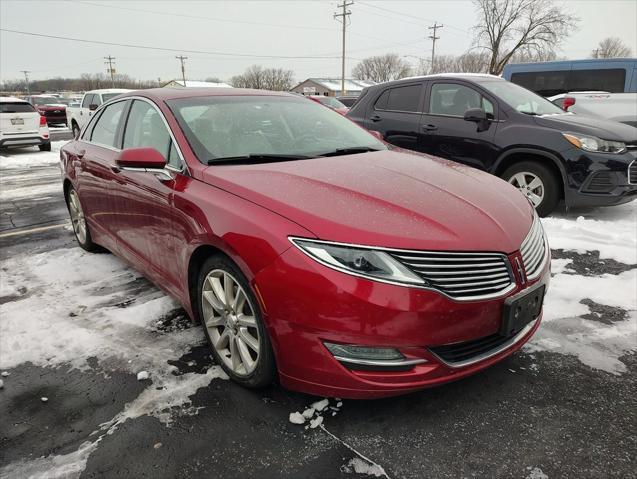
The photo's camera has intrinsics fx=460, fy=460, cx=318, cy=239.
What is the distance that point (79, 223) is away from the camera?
4621mm

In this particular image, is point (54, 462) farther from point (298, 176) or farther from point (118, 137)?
point (118, 137)

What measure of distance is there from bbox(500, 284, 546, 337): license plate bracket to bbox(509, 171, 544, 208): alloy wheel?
3589mm

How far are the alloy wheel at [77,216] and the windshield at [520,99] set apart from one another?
4914 mm

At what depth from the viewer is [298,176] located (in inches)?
94.6

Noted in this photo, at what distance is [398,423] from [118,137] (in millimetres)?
2963

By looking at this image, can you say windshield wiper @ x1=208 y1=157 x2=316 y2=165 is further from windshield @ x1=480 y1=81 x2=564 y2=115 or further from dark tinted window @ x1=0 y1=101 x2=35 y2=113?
dark tinted window @ x1=0 y1=101 x2=35 y2=113

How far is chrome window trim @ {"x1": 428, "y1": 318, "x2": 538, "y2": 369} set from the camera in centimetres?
195

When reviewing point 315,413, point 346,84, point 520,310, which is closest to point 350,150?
point 520,310

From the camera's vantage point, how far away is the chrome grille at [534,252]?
215cm

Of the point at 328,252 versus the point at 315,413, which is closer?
the point at 328,252

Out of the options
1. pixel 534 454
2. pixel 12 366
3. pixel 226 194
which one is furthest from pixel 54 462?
pixel 534 454

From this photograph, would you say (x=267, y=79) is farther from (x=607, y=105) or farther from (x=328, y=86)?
(x=607, y=105)

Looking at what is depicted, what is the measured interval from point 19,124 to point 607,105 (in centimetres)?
1477

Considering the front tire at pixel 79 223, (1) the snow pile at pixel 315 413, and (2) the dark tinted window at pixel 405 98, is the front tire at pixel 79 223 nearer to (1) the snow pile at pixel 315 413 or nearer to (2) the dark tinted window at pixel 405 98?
(1) the snow pile at pixel 315 413
